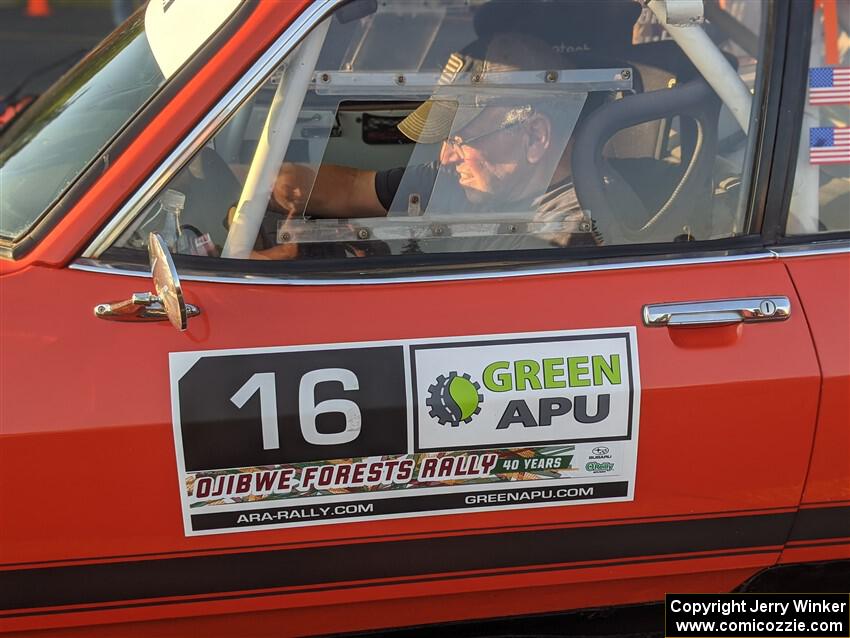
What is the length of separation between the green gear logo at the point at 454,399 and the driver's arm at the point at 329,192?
411 millimetres

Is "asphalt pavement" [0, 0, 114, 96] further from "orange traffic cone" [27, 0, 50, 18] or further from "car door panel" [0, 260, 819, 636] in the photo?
"car door panel" [0, 260, 819, 636]

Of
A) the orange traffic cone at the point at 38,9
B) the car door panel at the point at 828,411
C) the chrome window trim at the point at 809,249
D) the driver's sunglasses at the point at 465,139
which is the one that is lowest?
the car door panel at the point at 828,411

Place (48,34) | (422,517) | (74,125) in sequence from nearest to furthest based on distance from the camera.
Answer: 1. (422,517)
2. (74,125)
3. (48,34)

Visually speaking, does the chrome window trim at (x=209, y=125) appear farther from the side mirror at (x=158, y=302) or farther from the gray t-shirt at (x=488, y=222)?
the gray t-shirt at (x=488, y=222)

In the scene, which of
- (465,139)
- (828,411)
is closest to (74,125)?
(465,139)

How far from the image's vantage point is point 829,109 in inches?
80.9

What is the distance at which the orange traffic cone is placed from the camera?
800 cm

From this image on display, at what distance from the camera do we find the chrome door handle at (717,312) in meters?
1.93

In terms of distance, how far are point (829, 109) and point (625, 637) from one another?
127 centimetres

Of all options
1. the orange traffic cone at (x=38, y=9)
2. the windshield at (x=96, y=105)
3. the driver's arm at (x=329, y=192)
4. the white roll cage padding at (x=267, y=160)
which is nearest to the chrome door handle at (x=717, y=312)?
the driver's arm at (x=329, y=192)

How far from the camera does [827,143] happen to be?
2.07 metres

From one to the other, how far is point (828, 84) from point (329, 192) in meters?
1.08

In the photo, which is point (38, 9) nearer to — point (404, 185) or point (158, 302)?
point (404, 185)

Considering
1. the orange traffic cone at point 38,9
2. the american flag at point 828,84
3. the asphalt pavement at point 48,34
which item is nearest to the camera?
the american flag at point 828,84
